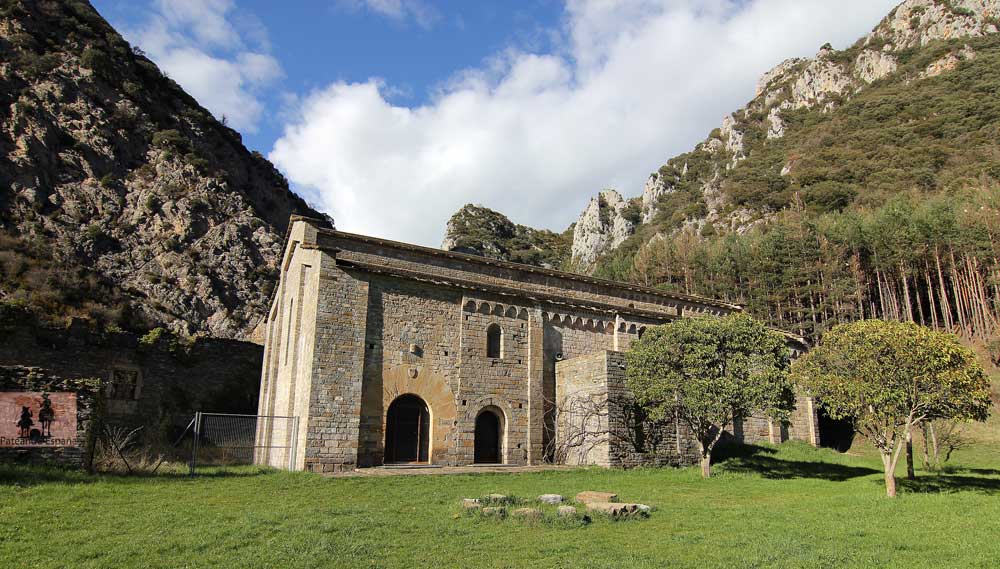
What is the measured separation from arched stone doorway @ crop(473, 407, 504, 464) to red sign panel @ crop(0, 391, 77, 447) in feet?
41.5

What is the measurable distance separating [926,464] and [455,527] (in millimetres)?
20660

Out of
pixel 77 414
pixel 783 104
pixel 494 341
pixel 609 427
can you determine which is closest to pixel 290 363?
pixel 77 414

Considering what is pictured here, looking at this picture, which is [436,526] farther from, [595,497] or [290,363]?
[290,363]

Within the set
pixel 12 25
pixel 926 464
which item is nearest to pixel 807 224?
pixel 926 464

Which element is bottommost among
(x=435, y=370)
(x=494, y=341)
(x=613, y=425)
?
(x=613, y=425)

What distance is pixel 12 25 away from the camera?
5100 centimetres

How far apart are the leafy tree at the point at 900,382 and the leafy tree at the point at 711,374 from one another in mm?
3036

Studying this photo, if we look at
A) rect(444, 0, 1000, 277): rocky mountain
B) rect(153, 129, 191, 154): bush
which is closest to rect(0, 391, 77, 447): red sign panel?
rect(153, 129, 191, 154): bush

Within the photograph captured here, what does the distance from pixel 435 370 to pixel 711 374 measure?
31.6 ft

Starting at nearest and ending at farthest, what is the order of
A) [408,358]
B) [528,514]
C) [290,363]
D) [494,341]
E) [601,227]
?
[528,514] < [408,358] < [290,363] < [494,341] < [601,227]

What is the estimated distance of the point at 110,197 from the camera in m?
48.3

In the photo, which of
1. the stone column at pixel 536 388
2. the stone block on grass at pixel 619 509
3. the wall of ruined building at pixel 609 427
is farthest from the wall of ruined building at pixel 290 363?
the stone block on grass at pixel 619 509

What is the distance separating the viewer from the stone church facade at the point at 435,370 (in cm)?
1941

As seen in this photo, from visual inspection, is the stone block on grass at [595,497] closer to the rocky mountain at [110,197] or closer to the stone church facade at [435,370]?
the stone church facade at [435,370]
